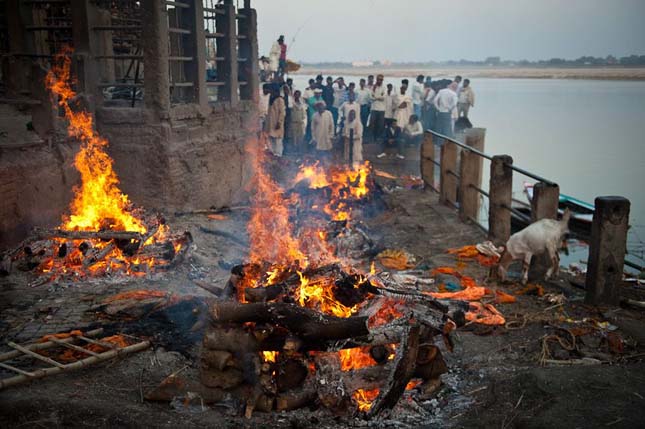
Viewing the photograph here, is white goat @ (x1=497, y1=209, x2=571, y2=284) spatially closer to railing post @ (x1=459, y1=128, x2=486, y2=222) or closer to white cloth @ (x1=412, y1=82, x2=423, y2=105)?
railing post @ (x1=459, y1=128, x2=486, y2=222)

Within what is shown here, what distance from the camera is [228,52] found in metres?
13.1

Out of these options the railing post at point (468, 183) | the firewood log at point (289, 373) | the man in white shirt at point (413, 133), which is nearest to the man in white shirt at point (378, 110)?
the man in white shirt at point (413, 133)

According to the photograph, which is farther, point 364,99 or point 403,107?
point 364,99

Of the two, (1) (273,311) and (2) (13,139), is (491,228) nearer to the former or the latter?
(1) (273,311)

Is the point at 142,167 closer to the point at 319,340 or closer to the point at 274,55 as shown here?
the point at 319,340

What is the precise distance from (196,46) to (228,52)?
70.9 inches

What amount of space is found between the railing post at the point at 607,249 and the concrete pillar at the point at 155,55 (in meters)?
7.04

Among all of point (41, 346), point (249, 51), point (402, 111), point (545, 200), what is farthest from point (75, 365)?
point (402, 111)

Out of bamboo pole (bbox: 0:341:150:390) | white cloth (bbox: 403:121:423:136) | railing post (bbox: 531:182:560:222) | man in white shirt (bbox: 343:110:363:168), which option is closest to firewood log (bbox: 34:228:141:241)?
bamboo pole (bbox: 0:341:150:390)

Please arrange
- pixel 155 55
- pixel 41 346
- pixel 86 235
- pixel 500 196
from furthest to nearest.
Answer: pixel 155 55, pixel 500 196, pixel 86 235, pixel 41 346

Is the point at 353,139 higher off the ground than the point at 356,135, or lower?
lower

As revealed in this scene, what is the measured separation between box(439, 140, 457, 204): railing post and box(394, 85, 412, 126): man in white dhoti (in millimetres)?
7597

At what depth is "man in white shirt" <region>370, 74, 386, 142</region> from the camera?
20.9 metres

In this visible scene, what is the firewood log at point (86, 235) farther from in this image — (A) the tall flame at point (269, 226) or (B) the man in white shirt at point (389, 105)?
(B) the man in white shirt at point (389, 105)
